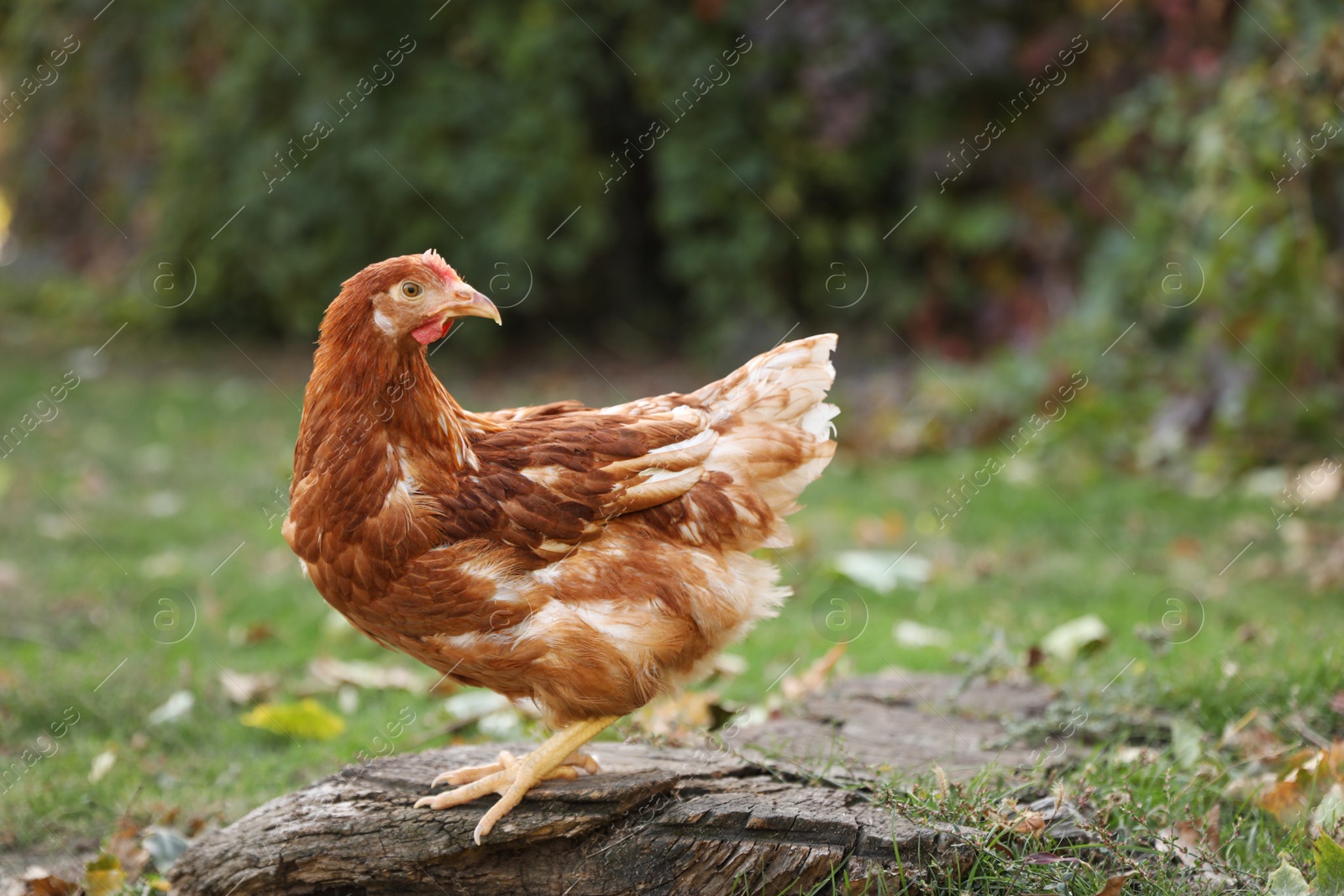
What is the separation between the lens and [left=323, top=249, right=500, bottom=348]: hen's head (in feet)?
9.86

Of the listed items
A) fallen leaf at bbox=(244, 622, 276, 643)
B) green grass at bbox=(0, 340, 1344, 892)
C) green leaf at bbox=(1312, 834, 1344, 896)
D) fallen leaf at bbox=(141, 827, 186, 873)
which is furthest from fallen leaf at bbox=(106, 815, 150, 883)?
green leaf at bbox=(1312, 834, 1344, 896)

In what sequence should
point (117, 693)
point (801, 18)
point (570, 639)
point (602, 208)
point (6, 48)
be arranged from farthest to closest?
point (6, 48) < point (602, 208) < point (801, 18) < point (117, 693) < point (570, 639)

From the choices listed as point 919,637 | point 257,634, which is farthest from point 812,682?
point 257,634

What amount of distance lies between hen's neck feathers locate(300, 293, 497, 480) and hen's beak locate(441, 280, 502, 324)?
0.14 m

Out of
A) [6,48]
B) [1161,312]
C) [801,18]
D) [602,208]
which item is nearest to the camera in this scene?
[1161,312]

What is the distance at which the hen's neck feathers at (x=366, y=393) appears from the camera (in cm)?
303

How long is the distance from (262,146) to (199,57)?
166 centimetres

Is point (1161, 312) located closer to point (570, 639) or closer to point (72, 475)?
point (570, 639)

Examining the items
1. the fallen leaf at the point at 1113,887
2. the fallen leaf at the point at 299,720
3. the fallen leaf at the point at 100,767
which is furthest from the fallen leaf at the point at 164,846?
the fallen leaf at the point at 1113,887

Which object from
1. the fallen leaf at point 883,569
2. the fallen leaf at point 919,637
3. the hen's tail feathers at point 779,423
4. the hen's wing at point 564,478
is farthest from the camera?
the fallen leaf at point 883,569

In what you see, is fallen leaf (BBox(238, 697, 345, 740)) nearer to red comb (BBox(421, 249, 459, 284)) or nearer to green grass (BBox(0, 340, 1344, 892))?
green grass (BBox(0, 340, 1344, 892))

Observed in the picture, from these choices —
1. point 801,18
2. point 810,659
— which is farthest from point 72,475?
point 801,18

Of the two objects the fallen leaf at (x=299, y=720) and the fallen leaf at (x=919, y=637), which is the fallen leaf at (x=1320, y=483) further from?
the fallen leaf at (x=299, y=720)

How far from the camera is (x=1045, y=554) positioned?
632 centimetres
